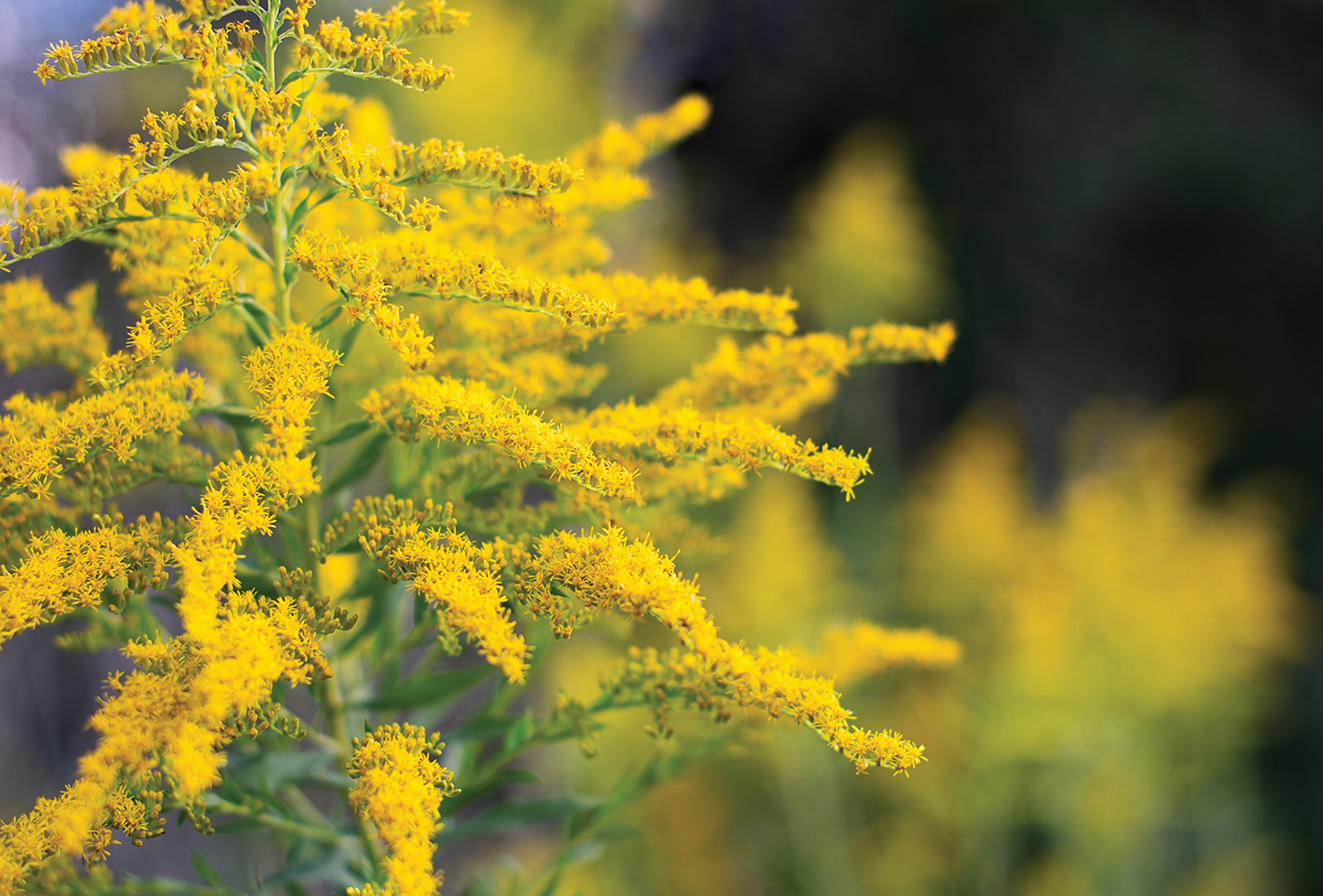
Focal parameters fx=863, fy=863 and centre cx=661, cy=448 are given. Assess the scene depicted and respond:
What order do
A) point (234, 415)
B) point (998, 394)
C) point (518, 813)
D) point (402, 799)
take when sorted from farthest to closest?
point (998, 394)
point (518, 813)
point (234, 415)
point (402, 799)

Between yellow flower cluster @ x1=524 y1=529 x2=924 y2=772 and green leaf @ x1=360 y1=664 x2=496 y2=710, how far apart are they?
0.16 m

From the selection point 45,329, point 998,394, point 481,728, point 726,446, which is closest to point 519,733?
point 481,728

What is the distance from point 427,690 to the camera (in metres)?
0.62

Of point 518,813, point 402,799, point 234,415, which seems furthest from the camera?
point 518,813

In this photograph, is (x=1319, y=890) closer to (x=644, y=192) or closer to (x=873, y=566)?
(x=873, y=566)

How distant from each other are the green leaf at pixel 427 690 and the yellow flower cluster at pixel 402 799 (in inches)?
4.8

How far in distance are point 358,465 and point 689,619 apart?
289 mm

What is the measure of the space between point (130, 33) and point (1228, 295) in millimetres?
3584

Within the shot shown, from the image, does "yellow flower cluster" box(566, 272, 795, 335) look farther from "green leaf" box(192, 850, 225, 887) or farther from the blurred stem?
"green leaf" box(192, 850, 225, 887)

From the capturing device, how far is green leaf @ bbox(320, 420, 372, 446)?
0.56 meters

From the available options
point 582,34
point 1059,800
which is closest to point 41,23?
point 582,34

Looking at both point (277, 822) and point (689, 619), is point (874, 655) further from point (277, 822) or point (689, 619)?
point (277, 822)

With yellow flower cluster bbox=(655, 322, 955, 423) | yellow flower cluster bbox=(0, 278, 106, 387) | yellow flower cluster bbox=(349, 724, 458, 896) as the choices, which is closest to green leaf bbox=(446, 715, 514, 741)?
yellow flower cluster bbox=(349, 724, 458, 896)

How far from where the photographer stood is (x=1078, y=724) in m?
1.55
